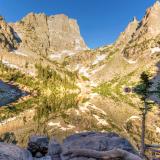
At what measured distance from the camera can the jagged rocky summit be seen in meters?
14.1

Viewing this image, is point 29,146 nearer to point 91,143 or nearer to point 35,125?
point 91,143

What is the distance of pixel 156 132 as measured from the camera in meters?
198

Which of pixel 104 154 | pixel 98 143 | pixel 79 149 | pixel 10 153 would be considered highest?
pixel 98 143

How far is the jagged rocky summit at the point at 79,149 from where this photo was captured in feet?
46.2

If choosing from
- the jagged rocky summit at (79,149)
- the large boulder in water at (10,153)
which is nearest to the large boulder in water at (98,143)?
the jagged rocky summit at (79,149)

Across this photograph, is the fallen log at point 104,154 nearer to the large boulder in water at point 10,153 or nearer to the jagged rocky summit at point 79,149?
the jagged rocky summit at point 79,149

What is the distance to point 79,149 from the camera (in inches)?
623

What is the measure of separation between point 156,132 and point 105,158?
195 metres

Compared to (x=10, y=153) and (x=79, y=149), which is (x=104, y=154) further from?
(x=10, y=153)

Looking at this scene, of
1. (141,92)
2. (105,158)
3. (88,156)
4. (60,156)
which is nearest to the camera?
(105,158)

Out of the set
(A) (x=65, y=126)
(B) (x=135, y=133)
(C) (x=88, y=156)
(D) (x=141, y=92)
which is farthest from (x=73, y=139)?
(B) (x=135, y=133)

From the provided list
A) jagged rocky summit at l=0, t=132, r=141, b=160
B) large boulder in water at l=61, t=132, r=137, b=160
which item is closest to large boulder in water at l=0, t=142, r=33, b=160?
jagged rocky summit at l=0, t=132, r=141, b=160

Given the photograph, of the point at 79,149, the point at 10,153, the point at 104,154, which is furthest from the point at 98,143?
the point at 10,153

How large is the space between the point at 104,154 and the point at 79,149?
7.21ft
